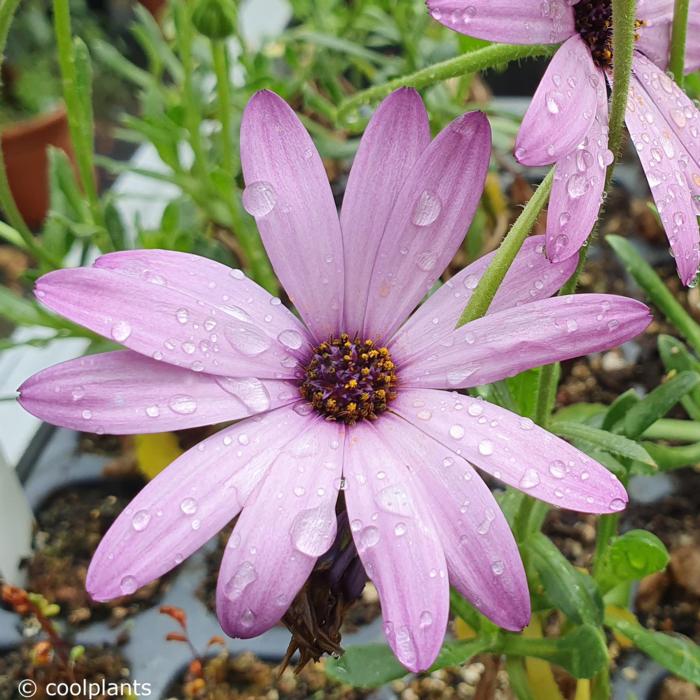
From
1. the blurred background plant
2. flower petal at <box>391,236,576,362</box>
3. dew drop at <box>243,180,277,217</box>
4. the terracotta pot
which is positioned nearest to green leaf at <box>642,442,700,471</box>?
the blurred background plant

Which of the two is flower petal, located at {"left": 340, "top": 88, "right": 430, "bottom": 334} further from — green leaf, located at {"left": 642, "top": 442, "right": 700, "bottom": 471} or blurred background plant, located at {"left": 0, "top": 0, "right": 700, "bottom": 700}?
green leaf, located at {"left": 642, "top": 442, "right": 700, "bottom": 471}

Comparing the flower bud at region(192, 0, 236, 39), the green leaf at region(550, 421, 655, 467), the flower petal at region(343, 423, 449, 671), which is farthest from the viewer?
the flower bud at region(192, 0, 236, 39)

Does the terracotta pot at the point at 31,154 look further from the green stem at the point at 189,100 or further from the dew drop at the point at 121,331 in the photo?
the dew drop at the point at 121,331

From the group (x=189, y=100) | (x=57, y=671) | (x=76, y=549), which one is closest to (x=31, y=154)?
(x=189, y=100)

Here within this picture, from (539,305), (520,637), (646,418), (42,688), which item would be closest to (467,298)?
(539,305)

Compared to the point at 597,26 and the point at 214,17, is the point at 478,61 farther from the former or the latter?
the point at 214,17

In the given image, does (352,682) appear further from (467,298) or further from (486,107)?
(486,107)
